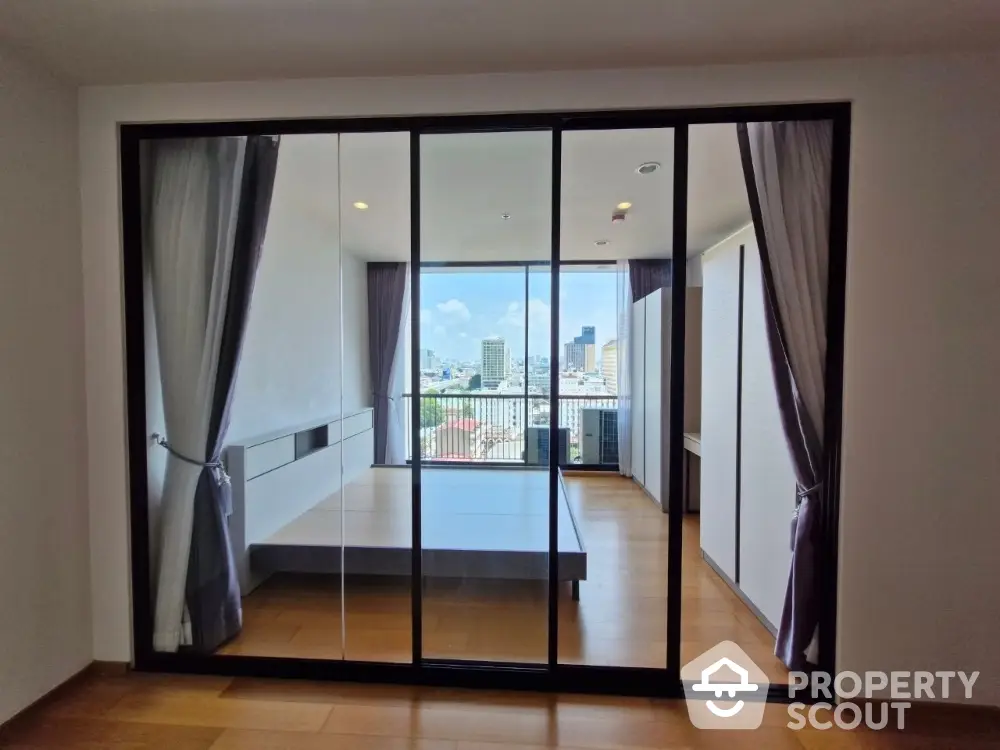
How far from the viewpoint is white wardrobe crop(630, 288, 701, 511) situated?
170 inches

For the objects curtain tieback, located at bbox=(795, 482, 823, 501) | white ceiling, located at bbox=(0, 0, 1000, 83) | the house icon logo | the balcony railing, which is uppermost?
white ceiling, located at bbox=(0, 0, 1000, 83)

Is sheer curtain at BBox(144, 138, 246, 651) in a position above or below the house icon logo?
above

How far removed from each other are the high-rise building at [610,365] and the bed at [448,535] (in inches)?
107

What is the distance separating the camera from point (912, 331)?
1808 millimetres

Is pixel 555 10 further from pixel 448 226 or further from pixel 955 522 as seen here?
pixel 955 522

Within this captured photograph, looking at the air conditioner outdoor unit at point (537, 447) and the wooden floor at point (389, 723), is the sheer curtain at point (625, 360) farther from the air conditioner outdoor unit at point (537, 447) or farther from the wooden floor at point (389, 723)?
the wooden floor at point (389, 723)

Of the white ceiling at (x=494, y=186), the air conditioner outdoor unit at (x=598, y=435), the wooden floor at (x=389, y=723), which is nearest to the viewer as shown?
the wooden floor at (x=389, y=723)

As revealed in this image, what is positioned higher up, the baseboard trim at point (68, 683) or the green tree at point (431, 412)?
the green tree at point (431, 412)

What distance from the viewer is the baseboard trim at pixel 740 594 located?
2.40 meters

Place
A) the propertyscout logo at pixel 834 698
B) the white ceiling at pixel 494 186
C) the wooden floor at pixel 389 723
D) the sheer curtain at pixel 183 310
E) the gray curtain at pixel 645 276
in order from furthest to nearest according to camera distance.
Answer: the gray curtain at pixel 645 276
the white ceiling at pixel 494 186
the sheer curtain at pixel 183 310
the propertyscout logo at pixel 834 698
the wooden floor at pixel 389 723

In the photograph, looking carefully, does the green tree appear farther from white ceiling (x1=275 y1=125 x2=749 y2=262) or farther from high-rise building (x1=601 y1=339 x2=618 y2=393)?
high-rise building (x1=601 y1=339 x2=618 y2=393)

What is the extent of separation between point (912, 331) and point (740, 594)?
1812 mm

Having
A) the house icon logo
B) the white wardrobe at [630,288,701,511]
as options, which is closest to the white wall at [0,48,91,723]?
the house icon logo

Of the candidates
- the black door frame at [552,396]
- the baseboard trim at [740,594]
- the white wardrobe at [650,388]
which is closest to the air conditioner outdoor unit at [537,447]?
the black door frame at [552,396]
